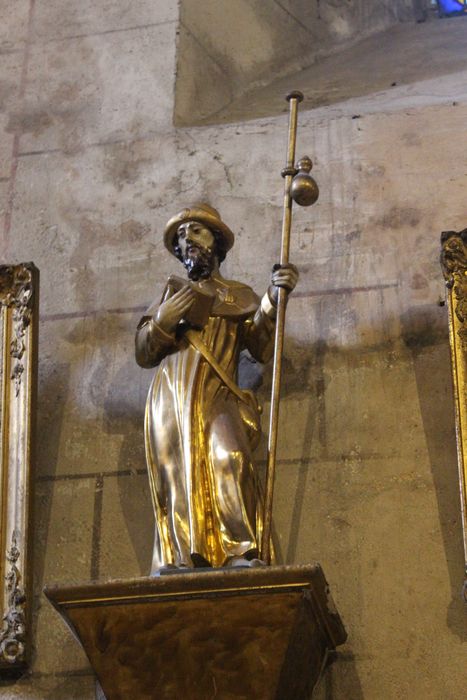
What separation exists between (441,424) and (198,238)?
106 centimetres

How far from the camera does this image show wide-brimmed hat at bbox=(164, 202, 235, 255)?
4992 millimetres

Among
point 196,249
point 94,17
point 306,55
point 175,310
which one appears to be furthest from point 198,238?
point 306,55

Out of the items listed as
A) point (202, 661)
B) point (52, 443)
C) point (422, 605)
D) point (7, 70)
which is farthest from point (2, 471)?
point (7, 70)

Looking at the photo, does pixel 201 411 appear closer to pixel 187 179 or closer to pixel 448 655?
pixel 448 655

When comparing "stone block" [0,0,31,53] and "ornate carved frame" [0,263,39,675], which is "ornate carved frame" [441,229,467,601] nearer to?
"ornate carved frame" [0,263,39,675]

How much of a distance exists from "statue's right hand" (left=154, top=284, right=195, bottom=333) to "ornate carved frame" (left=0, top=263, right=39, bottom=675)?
1.98 feet

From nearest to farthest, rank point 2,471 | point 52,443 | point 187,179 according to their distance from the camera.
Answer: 1. point 2,471
2. point 52,443
3. point 187,179

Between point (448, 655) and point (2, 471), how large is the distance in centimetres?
161

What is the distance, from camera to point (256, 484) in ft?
14.9

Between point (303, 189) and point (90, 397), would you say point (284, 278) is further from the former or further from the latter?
point (90, 397)

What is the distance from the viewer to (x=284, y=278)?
15.6 ft

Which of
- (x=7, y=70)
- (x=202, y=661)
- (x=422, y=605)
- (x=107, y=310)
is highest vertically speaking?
(x=7, y=70)

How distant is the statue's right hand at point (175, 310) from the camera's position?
186 inches

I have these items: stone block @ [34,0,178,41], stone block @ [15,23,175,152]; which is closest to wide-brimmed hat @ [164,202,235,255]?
stone block @ [15,23,175,152]
